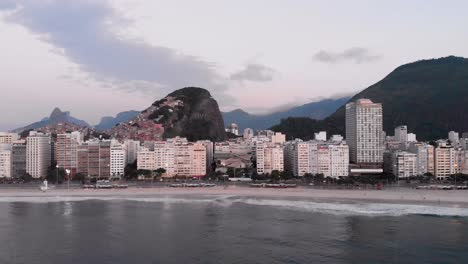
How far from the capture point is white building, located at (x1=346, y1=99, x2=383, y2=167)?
3861 inches

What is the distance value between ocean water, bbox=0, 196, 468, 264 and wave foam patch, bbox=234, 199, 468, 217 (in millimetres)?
85

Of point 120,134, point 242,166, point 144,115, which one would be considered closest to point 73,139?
point 242,166

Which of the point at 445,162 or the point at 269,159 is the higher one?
the point at 269,159

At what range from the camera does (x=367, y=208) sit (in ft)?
145

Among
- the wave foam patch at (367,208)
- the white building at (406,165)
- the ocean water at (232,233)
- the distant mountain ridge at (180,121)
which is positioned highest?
the distant mountain ridge at (180,121)

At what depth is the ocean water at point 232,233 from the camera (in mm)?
25094

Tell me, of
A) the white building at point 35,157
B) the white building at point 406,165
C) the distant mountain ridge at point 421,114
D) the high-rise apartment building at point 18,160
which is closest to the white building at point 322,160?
the white building at point 406,165

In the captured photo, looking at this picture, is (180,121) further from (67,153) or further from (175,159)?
(67,153)

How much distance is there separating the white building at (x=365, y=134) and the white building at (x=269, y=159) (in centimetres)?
1658

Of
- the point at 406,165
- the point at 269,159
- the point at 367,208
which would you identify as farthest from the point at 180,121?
the point at 367,208

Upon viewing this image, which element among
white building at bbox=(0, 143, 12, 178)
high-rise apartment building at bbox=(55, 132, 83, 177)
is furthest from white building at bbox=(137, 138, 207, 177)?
white building at bbox=(0, 143, 12, 178)

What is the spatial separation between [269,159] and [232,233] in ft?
196

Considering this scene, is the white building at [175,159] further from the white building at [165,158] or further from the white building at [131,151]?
the white building at [131,151]

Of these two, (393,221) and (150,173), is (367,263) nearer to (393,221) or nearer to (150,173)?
(393,221)
